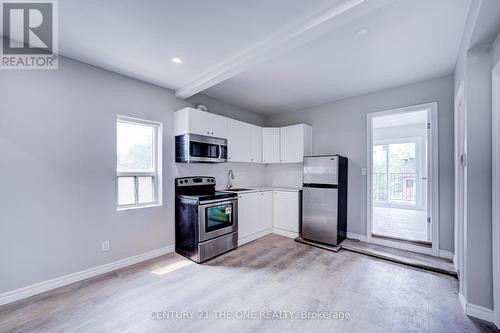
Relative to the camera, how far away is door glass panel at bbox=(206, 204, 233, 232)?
3145 mm

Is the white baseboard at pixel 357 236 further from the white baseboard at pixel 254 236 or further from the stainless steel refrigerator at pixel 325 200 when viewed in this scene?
the white baseboard at pixel 254 236

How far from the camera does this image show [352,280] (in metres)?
2.51

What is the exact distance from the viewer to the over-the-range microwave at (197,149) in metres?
3.26

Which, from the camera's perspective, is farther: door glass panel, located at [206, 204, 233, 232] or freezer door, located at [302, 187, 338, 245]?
freezer door, located at [302, 187, 338, 245]

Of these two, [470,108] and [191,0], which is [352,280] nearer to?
[470,108]

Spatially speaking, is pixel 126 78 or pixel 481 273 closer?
pixel 481 273

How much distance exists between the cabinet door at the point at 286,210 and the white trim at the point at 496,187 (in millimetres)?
2543

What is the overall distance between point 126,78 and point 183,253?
2.64 meters

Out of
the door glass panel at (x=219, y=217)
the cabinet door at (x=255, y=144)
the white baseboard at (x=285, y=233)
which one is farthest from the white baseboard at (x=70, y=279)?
the cabinet door at (x=255, y=144)

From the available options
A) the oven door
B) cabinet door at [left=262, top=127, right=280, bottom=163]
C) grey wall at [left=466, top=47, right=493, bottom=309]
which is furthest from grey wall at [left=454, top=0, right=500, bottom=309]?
cabinet door at [left=262, top=127, right=280, bottom=163]

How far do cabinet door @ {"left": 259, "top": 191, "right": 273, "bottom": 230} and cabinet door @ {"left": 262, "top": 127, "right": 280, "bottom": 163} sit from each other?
0.76m

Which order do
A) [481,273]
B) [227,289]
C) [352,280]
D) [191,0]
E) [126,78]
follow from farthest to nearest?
Answer: 1. [126,78]
2. [352,280]
3. [227,289]
4. [481,273]
5. [191,0]

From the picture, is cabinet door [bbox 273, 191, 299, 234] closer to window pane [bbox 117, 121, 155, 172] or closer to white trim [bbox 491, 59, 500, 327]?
window pane [bbox 117, 121, 155, 172]

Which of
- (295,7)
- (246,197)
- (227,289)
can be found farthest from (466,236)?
(246,197)
